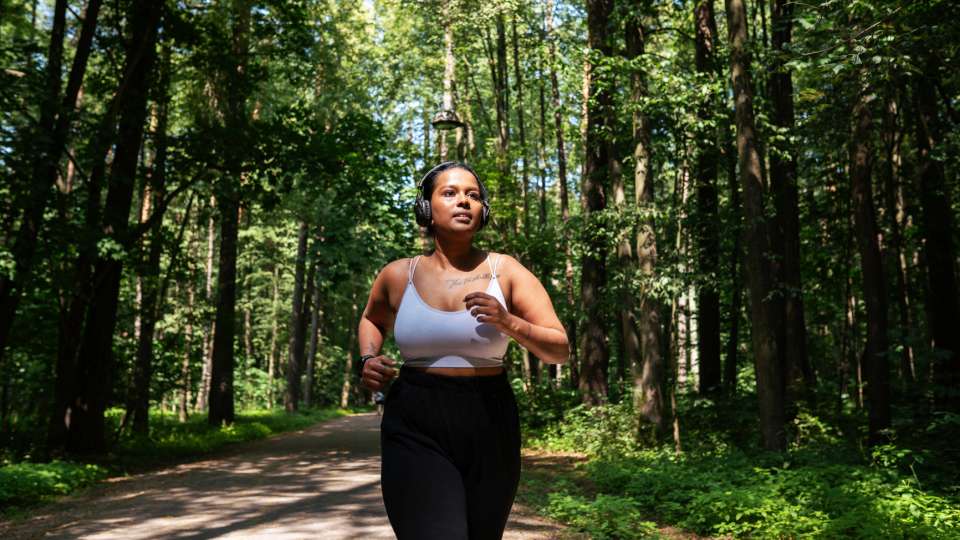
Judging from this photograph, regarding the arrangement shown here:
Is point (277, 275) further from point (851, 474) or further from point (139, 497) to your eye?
point (851, 474)

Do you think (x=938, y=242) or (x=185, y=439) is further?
(x=185, y=439)

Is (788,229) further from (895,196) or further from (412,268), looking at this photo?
(412,268)

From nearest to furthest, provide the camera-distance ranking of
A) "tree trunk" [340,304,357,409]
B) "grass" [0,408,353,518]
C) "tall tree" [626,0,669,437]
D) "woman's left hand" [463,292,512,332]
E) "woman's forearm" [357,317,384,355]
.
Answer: "woman's left hand" [463,292,512,332] < "woman's forearm" [357,317,384,355] < "grass" [0,408,353,518] < "tall tree" [626,0,669,437] < "tree trunk" [340,304,357,409]

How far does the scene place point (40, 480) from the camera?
34.0ft

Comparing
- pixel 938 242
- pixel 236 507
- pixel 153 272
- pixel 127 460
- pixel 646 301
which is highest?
pixel 938 242

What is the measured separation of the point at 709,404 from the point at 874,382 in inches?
189

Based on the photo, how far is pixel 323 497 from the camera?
360 inches

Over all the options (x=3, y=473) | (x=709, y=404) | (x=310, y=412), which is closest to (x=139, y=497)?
(x=3, y=473)

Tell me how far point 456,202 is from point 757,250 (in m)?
9.49

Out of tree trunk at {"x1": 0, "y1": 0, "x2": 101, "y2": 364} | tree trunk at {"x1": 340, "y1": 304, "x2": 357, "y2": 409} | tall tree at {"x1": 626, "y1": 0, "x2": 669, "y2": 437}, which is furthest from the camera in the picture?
tree trunk at {"x1": 340, "y1": 304, "x2": 357, "y2": 409}

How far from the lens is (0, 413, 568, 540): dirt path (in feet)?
23.8

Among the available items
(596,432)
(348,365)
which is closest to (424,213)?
(596,432)

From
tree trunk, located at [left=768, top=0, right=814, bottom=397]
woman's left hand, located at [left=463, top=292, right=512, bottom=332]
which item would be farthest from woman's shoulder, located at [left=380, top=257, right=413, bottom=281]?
tree trunk, located at [left=768, top=0, right=814, bottom=397]

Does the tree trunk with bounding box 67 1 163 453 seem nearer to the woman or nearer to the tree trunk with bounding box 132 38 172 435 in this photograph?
the tree trunk with bounding box 132 38 172 435
